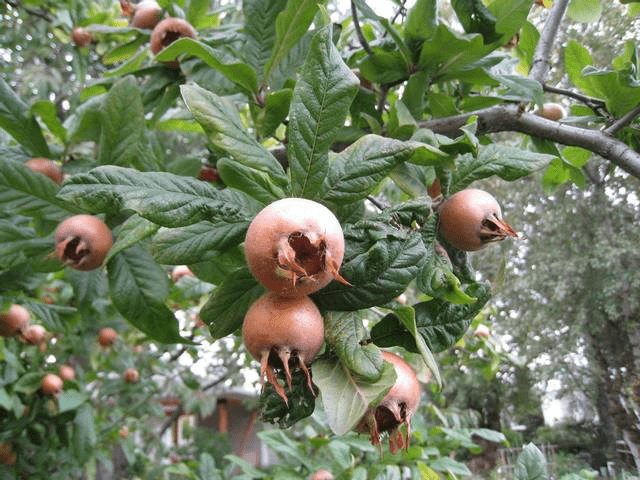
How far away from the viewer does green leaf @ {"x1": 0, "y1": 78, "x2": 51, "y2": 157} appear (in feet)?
4.86

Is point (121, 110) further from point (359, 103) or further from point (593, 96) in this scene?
point (593, 96)

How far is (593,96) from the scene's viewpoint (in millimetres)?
1537

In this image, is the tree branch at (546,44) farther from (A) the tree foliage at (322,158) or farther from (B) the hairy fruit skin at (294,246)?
(B) the hairy fruit skin at (294,246)

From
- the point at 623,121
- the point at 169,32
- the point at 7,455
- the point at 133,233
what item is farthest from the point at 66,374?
the point at 623,121

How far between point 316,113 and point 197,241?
0.92 feet

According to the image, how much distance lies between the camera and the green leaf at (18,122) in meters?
1.48

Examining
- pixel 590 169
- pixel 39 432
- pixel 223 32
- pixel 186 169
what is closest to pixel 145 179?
pixel 186 169

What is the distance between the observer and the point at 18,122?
1.51 meters

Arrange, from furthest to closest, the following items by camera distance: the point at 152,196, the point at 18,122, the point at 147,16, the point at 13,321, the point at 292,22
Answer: the point at 13,321 → the point at 147,16 → the point at 18,122 → the point at 292,22 → the point at 152,196

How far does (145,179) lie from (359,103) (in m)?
0.77

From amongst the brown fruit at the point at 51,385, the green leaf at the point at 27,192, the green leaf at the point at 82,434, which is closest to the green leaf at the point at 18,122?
the green leaf at the point at 27,192

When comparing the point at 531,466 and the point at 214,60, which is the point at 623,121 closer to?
the point at 531,466

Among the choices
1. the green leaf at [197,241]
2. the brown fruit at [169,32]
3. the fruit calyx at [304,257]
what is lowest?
the fruit calyx at [304,257]

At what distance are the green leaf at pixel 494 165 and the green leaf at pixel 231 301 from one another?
1.38 feet
